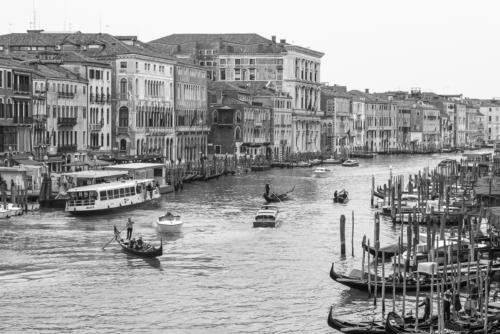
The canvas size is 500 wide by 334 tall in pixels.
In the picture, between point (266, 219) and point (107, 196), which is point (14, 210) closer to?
point (107, 196)

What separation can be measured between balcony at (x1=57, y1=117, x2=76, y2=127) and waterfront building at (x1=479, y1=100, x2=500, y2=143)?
92.2m

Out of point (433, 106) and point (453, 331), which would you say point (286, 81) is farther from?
point (453, 331)

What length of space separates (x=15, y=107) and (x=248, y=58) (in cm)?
3555

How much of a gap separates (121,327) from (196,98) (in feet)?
145

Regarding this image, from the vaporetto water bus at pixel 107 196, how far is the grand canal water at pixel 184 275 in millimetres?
438

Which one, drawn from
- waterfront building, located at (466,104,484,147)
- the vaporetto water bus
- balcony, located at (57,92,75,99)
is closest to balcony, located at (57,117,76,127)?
balcony, located at (57,92,75,99)

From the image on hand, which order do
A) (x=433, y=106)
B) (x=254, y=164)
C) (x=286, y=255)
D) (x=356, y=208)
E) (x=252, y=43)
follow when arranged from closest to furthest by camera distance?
(x=286, y=255) → (x=356, y=208) → (x=254, y=164) → (x=252, y=43) → (x=433, y=106)

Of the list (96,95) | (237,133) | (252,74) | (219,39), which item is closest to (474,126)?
(252,74)

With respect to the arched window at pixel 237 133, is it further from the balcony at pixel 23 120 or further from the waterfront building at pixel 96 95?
the balcony at pixel 23 120

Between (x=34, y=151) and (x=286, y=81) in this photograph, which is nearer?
(x=34, y=151)

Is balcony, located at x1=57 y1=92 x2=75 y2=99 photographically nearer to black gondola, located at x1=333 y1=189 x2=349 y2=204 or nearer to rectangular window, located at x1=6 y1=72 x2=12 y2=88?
rectangular window, located at x1=6 y1=72 x2=12 y2=88

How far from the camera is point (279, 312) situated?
2089 centimetres

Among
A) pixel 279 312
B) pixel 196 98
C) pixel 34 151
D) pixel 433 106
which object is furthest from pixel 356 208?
pixel 433 106

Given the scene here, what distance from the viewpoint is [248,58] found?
76375mm
